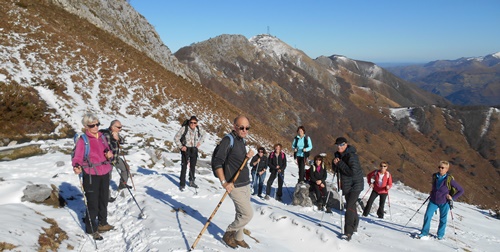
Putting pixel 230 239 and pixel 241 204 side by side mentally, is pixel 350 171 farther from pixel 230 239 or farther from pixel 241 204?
pixel 230 239

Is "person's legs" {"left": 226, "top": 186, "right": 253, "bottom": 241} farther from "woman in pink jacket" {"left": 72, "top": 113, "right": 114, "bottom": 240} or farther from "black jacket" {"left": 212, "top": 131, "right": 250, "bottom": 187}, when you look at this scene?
"woman in pink jacket" {"left": 72, "top": 113, "right": 114, "bottom": 240}

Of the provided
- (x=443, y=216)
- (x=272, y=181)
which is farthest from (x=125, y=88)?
(x=443, y=216)

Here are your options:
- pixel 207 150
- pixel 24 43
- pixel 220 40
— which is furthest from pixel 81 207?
pixel 220 40

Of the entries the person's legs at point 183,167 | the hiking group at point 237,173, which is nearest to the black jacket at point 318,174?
the hiking group at point 237,173

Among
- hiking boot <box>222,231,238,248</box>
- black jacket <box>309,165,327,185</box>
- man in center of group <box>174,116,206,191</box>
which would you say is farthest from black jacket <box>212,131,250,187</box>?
black jacket <box>309,165,327,185</box>

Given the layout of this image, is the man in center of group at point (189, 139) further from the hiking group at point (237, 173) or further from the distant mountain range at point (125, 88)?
the distant mountain range at point (125, 88)

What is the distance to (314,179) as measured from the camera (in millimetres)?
12102

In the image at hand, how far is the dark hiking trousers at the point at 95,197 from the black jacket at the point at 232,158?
2962mm

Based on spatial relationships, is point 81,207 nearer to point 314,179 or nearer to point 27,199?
point 27,199

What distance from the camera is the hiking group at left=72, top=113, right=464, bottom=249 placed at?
6.25 meters

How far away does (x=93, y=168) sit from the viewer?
699cm

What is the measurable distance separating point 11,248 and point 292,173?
55.2ft

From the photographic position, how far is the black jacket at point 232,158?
242 inches

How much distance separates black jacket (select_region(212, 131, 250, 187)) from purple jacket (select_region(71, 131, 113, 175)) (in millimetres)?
2828
